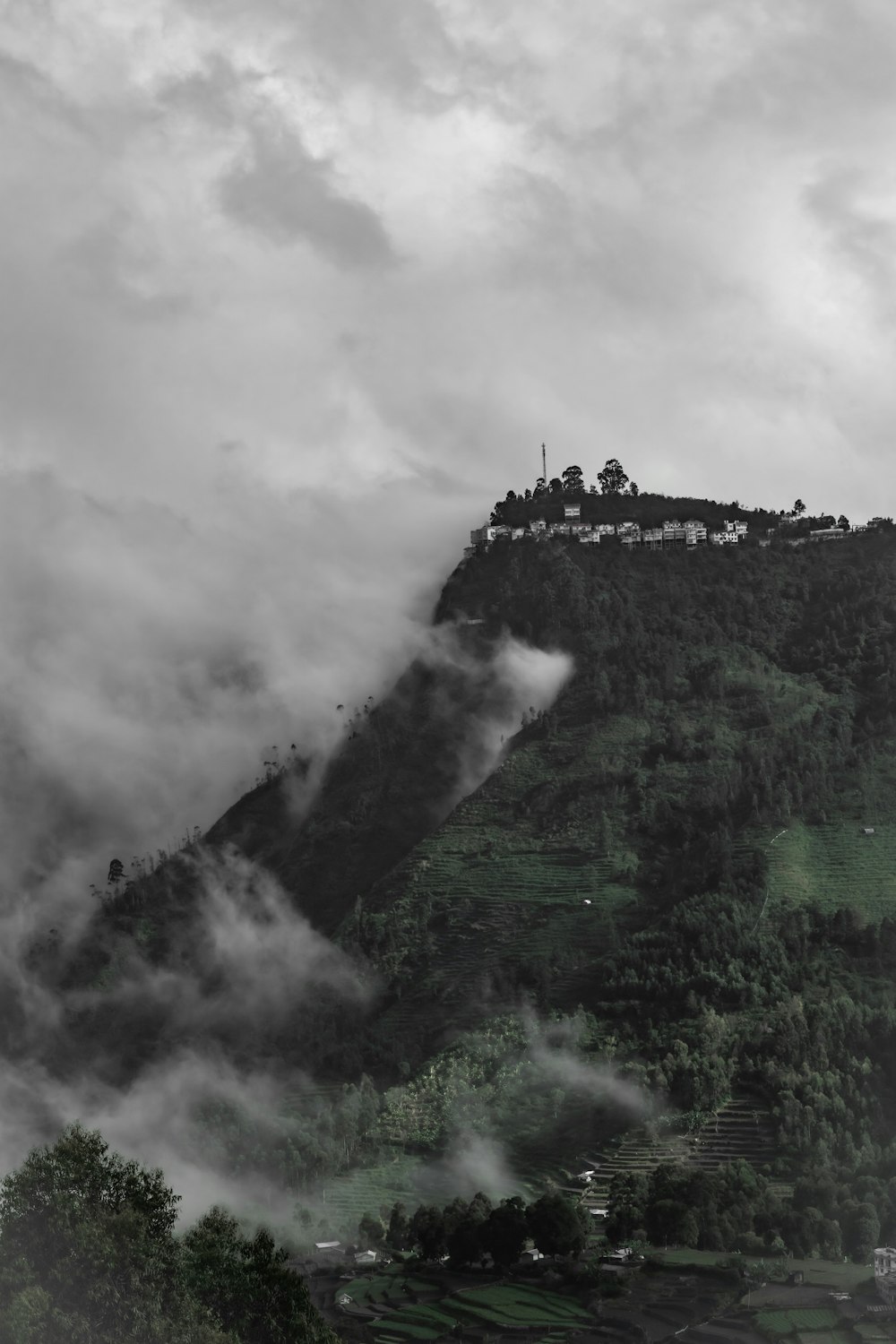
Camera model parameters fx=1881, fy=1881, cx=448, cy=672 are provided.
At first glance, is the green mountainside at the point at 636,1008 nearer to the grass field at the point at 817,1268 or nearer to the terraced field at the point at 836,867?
the terraced field at the point at 836,867

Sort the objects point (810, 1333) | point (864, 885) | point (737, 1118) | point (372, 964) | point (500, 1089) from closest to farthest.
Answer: point (810, 1333) < point (737, 1118) < point (500, 1089) < point (864, 885) < point (372, 964)

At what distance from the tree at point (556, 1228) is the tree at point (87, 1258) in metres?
46.4

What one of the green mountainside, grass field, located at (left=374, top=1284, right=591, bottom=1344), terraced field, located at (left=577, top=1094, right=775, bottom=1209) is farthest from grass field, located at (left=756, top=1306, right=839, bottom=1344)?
terraced field, located at (left=577, top=1094, right=775, bottom=1209)

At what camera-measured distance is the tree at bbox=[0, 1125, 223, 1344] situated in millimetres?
91750

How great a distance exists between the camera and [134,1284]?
94000 millimetres

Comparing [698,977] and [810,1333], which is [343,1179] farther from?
[810,1333]

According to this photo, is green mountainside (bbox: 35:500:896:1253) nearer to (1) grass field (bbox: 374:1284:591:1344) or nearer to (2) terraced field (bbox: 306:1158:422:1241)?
(2) terraced field (bbox: 306:1158:422:1241)

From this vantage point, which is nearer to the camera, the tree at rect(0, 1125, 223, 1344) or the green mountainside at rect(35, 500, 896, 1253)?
the tree at rect(0, 1125, 223, 1344)

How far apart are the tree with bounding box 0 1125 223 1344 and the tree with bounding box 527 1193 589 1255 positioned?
152 ft

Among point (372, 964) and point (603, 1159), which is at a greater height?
point (372, 964)

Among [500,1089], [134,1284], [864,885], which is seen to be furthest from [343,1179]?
[134,1284]

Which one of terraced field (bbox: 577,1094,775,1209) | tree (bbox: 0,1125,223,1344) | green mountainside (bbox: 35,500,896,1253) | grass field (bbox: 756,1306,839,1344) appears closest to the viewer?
tree (bbox: 0,1125,223,1344)

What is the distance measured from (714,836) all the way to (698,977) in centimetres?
2235

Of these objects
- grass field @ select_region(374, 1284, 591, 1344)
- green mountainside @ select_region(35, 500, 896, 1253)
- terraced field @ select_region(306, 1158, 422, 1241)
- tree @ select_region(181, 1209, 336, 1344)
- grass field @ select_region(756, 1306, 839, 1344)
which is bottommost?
tree @ select_region(181, 1209, 336, 1344)
